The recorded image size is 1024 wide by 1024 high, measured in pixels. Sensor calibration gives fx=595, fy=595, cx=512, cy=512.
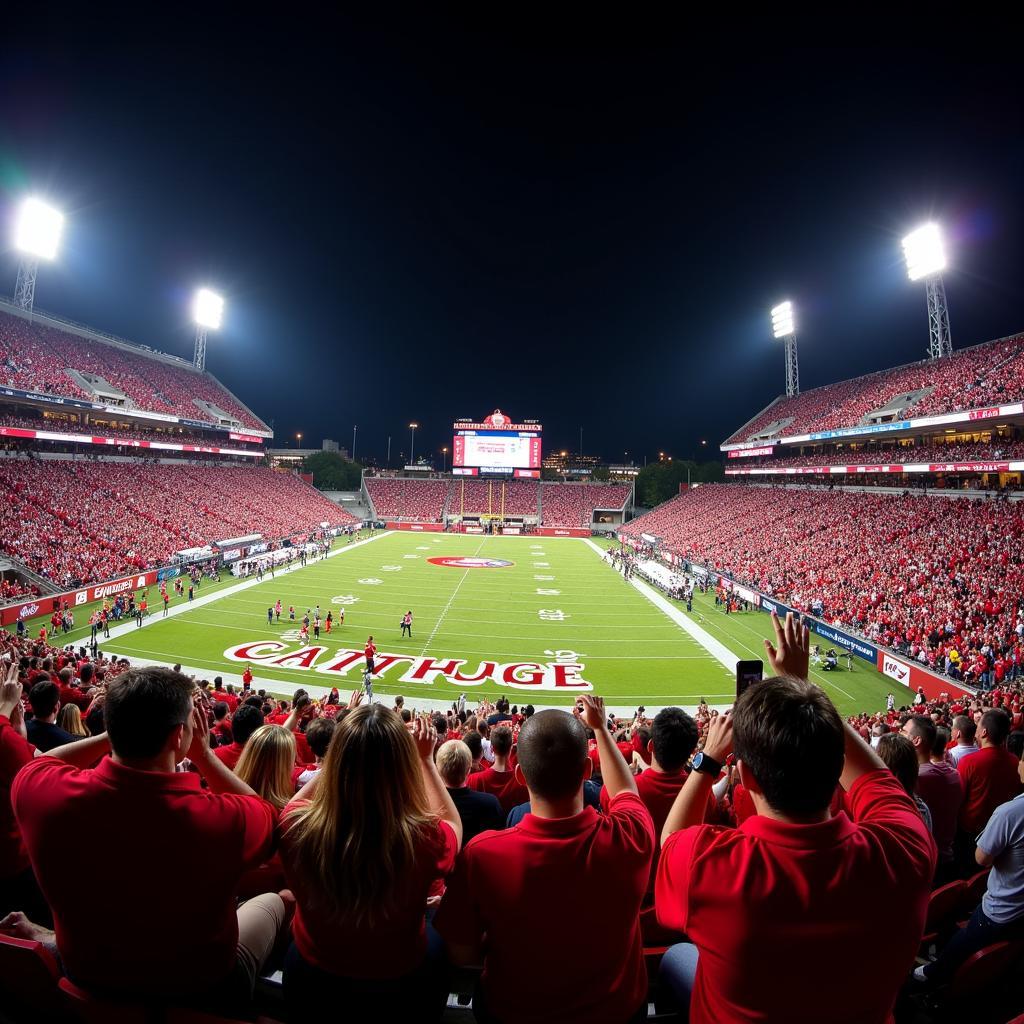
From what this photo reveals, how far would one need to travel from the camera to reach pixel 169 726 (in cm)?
252

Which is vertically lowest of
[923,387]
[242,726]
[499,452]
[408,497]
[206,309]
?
[242,726]

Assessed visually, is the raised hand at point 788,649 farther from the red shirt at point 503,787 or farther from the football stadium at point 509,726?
the red shirt at point 503,787

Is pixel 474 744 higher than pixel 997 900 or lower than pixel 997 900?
lower

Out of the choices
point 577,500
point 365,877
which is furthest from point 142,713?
point 577,500

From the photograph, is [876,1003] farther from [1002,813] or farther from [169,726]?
[169,726]

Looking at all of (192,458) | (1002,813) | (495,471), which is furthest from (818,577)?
(192,458)

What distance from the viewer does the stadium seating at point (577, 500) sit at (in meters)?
81.9

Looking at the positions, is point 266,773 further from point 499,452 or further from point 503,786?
point 499,452

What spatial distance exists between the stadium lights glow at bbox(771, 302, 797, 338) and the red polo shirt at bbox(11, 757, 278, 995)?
71.0 metres

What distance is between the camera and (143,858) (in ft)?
7.45

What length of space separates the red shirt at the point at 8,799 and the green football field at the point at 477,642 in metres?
15.6

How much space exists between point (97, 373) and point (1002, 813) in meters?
60.4

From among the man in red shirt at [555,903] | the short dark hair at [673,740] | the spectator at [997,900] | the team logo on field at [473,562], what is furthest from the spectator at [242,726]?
the team logo on field at [473,562]

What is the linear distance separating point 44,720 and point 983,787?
336 inches
